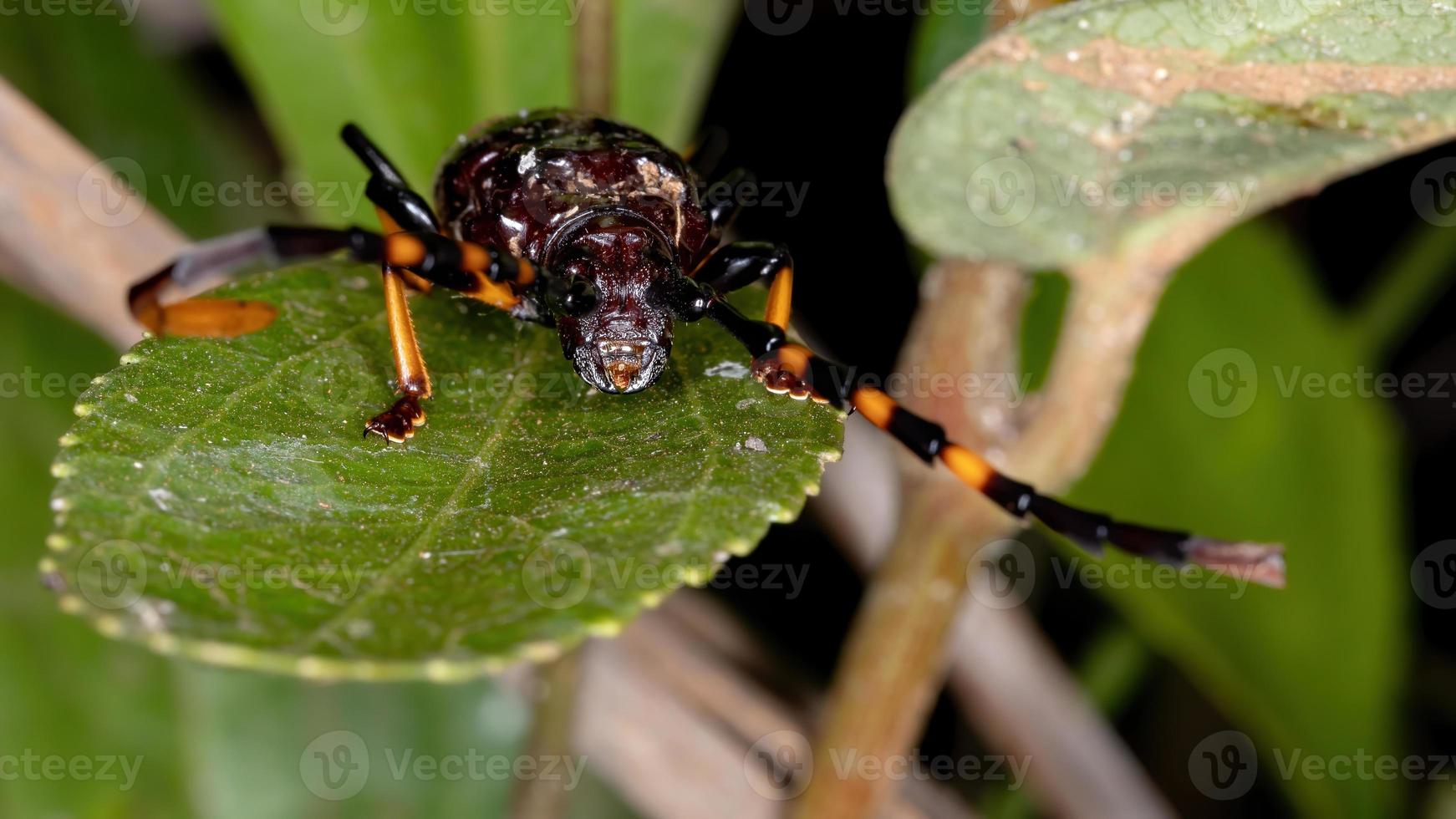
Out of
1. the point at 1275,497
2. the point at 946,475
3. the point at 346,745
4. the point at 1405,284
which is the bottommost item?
the point at 346,745

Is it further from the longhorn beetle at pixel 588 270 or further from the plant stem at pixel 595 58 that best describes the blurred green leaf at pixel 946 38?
the plant stem at pixel 595 58

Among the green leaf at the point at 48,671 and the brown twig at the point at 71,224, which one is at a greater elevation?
the brown twig at the point at 71,224

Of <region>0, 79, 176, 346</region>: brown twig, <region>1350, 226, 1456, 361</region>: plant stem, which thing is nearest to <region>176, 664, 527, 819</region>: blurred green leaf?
<region>0, 79, 176, 346</region>: brown twig

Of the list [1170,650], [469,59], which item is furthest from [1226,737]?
[469,59]

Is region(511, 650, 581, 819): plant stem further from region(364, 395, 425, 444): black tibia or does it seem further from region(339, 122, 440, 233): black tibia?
region(364, 395, 425, 444): black tibia

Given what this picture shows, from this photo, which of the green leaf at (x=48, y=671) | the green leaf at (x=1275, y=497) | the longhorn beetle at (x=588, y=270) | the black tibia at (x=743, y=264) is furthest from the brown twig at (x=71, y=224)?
the green leaf at (x=1275, y=497)

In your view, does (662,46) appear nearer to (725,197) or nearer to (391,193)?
(725,197)

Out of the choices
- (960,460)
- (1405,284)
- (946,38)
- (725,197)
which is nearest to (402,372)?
(960,460)
